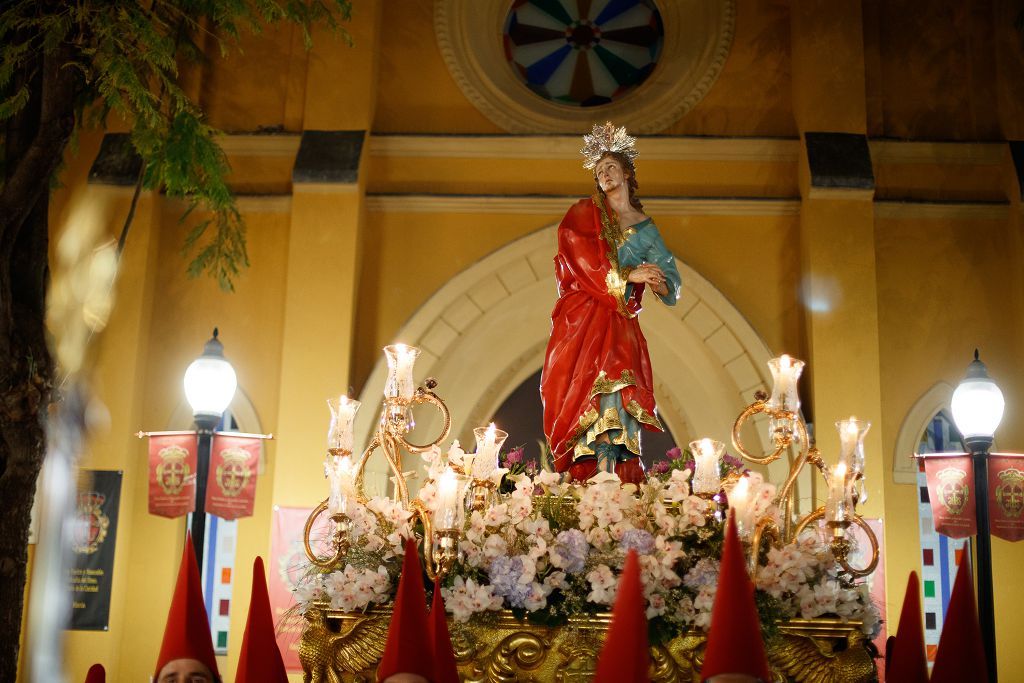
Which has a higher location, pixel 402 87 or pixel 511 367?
pixel 402 87

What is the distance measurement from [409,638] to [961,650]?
1.89 metres

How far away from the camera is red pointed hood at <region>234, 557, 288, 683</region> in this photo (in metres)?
4.64

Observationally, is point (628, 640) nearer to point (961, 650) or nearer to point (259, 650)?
point (961, 650)

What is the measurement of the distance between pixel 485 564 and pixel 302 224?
7265 millimetres

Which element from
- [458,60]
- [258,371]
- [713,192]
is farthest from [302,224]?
[713,192]

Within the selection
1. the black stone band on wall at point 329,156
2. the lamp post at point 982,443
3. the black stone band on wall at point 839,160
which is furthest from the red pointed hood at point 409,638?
the black stone band on wall at point 839,160

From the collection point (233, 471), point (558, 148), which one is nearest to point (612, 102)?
point (558, 148)

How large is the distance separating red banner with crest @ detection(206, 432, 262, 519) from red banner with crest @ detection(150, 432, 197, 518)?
0.18m

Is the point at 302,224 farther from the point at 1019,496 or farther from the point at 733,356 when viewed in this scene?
the point at 1019,496

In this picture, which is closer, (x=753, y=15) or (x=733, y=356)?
(x=733, y=356)

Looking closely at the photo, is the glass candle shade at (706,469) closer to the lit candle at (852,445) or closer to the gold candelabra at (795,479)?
the gold candelabra at (795,479)

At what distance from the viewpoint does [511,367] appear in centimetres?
1260

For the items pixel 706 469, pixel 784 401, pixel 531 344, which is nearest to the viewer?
pixel 706 469

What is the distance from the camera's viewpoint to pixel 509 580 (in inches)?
188
